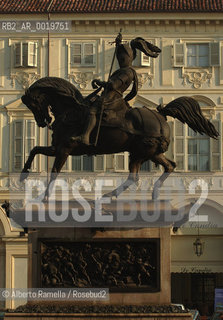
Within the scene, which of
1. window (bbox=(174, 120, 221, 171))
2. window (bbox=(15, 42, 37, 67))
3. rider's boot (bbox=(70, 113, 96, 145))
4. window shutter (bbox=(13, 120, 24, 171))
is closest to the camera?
rider's boot (bbox=(70, 113, 96, 145))

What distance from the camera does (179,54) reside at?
43906 millimetres

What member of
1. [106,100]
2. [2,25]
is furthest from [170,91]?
[106,100]

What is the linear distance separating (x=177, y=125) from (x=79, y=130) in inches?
909

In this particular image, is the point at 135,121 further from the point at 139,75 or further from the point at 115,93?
the point at 139,75

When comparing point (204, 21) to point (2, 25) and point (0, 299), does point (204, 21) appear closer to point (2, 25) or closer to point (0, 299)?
point (2, 25)

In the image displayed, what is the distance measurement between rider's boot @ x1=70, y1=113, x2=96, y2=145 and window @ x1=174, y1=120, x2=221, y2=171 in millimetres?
23202

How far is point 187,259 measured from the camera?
43.5 meters

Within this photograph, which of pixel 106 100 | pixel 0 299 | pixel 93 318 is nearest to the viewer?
pixel 93 318

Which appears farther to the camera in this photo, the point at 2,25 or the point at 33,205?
the point at 2,25

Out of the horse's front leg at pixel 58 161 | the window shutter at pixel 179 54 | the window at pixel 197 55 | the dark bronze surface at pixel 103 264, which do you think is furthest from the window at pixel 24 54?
the dark bronze surface at pixel 103 264

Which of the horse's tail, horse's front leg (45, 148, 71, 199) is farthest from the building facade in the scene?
horse's front leg (45, 148, 71, 199)

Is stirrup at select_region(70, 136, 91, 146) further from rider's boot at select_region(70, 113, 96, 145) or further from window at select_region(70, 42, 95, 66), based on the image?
window at select_region(70, 42, 95, 66)

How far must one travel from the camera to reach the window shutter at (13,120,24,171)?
4347 cm

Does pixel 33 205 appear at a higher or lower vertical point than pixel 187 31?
lower
